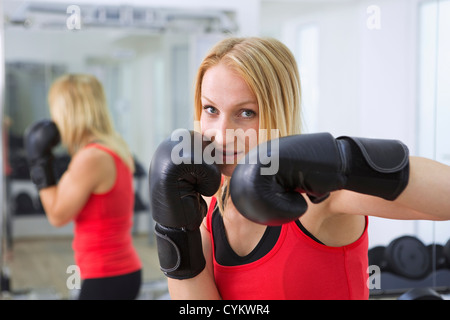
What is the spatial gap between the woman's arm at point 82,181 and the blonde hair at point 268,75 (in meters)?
1.16

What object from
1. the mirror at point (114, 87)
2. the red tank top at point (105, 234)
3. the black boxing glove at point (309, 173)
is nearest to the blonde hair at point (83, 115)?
the red tank top at point (105, 234)

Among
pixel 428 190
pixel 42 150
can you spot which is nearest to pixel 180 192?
pixel 428 190

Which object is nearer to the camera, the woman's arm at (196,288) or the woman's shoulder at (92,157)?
the woman's arm at (196,288)

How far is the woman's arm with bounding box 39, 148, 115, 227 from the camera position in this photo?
7.00 feet

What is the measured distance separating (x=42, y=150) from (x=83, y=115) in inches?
13.8

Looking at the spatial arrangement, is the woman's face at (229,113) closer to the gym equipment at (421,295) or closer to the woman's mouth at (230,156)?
the woman's mouth at (230,156)

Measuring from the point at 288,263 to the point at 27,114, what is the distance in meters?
3.30

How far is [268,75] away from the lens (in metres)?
1.03

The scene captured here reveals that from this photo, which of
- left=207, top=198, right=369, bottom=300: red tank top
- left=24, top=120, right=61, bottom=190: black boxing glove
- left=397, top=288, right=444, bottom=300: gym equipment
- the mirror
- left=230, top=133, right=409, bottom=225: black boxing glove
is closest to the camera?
left=230, top=133, right=409, bottom=225: black boxing glove

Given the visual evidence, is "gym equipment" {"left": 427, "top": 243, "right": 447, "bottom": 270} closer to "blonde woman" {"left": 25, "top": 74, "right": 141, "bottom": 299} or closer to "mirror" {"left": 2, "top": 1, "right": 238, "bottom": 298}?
"blonde woman" {"left": 25, "top": 74, "right": 141, "bottom": 299}

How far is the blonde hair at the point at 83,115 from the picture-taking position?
90.4 inches

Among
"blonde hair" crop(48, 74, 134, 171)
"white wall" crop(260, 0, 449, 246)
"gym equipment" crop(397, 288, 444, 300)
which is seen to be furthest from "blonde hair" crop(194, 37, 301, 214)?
"white wall" crop(260, 0, 449, 246)

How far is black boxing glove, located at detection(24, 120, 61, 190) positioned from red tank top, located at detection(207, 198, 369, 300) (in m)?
1.62

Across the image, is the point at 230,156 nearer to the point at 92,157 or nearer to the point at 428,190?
the point at 428,190
